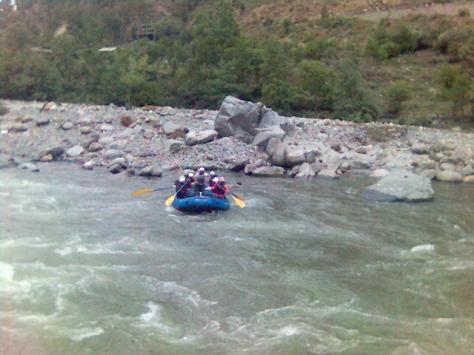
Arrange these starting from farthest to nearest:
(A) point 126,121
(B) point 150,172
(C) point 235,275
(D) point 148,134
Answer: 1. (A) point 126,121
2. (D) point 148,134
3. (B) point 150,172
4. (C) point 235,275

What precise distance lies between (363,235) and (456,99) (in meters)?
14.4

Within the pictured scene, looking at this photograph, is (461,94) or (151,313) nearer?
(151,313)

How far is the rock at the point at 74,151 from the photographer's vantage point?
21609mm

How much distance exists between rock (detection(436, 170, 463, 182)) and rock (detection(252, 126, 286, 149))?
16.8ft

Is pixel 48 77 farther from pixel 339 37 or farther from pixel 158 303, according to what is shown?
pixel 158 303

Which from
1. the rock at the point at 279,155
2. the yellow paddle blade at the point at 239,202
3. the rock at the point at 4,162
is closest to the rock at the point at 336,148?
the rock at the point at 279,155

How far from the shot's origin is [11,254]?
11820 millimetres

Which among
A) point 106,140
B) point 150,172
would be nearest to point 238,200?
point 150,172

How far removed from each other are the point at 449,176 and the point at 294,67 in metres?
12.8

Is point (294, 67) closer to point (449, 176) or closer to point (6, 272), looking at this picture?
point (449, 176)

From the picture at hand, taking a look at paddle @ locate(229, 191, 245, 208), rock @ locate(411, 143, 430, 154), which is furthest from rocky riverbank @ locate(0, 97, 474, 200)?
paddle @ locate(229, 191, 245, 208)

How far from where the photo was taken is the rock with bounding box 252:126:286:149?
70.5ft

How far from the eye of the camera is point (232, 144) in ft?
71.5

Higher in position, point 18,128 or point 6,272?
point 18,128
